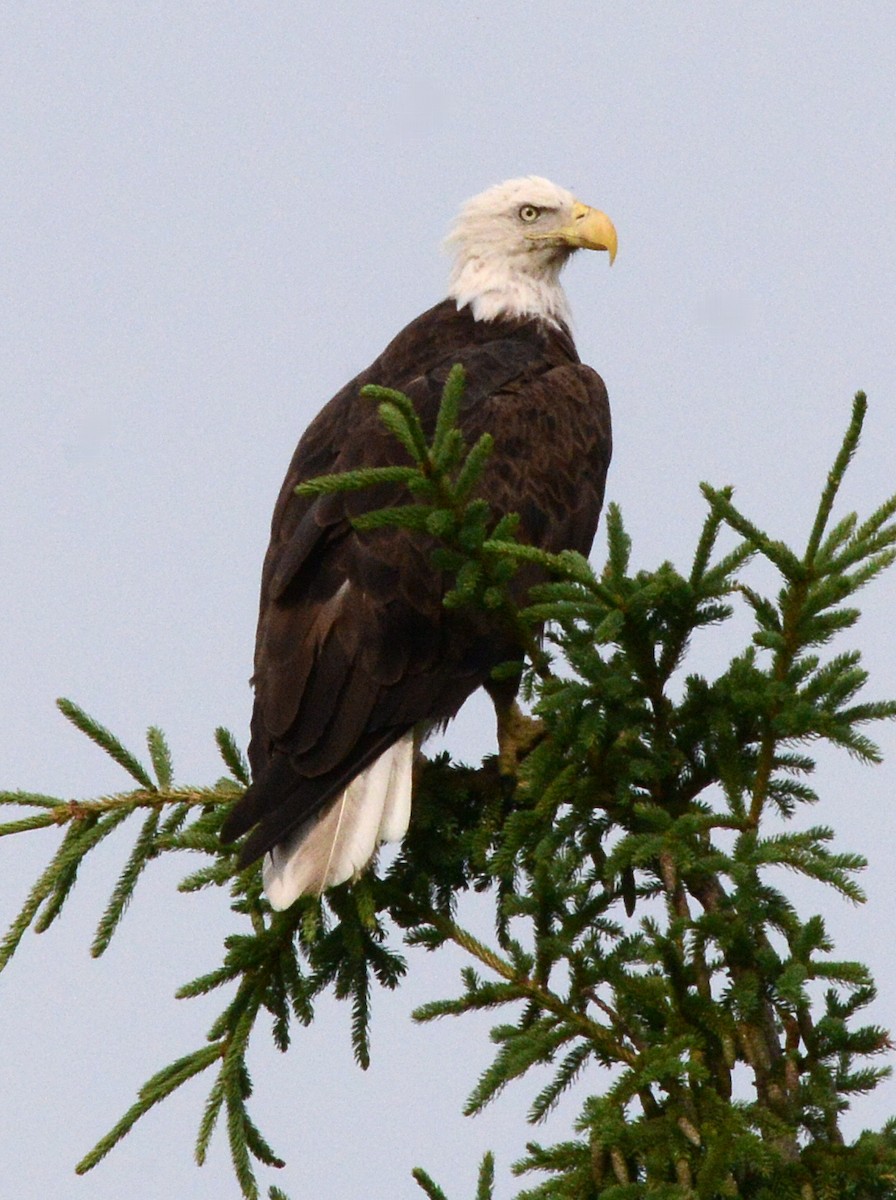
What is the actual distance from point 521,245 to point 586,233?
290mm

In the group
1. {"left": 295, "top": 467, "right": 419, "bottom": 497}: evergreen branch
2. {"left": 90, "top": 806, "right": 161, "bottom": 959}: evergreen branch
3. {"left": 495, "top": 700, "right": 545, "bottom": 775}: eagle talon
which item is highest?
{"left": 495, "top": 700, "right": 545, "bottom": 775}: eagle talon

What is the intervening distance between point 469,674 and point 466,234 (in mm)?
2604

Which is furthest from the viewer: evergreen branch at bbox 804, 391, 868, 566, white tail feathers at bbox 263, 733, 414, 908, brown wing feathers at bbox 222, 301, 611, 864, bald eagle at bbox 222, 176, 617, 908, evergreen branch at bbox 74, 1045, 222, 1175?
brown wing feathers at bbox 222, 301, 611, 864

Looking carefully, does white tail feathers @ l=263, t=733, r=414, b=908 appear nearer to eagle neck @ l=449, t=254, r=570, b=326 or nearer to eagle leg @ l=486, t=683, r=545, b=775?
eagle leg @ l=486, t=683, r=545, b=775

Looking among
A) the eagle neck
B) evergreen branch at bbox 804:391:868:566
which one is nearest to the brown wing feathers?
the eagle neck

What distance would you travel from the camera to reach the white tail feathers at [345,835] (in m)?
4.70

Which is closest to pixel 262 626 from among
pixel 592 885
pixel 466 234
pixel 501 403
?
pixel 501 403

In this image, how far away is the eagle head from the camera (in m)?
7.02

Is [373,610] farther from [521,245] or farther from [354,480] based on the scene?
[521,245]

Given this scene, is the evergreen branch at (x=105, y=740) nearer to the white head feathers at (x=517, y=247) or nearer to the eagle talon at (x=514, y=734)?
the eagle talon at (x=514, y=734)

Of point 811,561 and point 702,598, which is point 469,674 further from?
point 811,561

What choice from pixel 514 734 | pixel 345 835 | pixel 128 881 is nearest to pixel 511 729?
pixel 514 734

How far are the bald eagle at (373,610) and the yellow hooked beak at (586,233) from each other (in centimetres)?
72

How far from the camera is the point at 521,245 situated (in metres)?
7.21
